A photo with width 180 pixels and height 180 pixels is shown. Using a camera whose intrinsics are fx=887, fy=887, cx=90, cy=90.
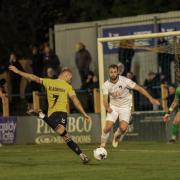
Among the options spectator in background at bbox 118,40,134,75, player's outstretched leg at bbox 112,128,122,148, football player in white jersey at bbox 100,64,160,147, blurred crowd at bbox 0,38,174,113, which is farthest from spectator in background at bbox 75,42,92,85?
football player in white jersey at bbox 100,64,160,147

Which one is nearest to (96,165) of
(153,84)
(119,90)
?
(119,90)

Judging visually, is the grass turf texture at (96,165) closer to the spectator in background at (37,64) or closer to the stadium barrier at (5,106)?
the stadium barrier at (5,106)

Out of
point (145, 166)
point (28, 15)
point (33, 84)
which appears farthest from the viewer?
point (28, 15)

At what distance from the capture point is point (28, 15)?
46812 millimetres

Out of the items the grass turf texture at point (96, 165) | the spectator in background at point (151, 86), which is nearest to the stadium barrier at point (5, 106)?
the spectator in background at point (151, 86)

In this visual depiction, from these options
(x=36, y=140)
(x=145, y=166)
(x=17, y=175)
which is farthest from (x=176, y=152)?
(x=36, y=140)

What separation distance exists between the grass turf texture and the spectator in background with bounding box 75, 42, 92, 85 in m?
7.32

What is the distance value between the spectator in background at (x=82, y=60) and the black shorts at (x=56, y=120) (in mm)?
11999

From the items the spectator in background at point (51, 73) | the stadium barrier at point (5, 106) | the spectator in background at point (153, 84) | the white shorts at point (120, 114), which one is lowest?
the white shorts at point (120, 114)

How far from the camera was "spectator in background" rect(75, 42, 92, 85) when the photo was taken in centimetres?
3163

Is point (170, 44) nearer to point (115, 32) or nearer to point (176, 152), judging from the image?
point (115, 32)

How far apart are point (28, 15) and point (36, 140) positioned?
16.7 meters

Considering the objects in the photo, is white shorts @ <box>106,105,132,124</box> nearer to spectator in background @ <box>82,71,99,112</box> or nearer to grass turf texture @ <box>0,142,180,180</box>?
grass turf texture @ <box>0,142,180,180</box>

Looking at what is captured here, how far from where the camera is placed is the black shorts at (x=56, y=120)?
63.5ft
